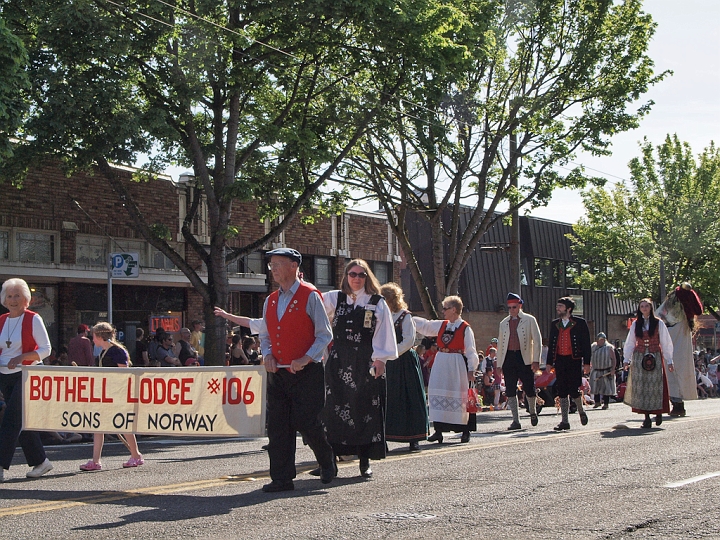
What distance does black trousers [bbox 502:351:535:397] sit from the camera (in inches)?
550

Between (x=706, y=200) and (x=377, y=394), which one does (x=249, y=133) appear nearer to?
(x=377, y=394)

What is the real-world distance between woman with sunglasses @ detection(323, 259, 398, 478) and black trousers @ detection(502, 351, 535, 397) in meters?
5.81

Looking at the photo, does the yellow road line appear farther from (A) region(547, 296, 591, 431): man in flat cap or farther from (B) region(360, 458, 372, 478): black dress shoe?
(A) region(547, 296, 591, 431): man in flat cap

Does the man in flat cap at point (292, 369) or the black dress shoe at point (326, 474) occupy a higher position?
the man in flat cap at point (292, 369)

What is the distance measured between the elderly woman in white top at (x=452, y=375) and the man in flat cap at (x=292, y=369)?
4.07 metres

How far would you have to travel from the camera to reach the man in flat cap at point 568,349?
1425cm

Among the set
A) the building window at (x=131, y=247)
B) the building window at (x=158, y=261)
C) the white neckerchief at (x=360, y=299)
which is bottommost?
the white neckerchief at (x=360, y=299)

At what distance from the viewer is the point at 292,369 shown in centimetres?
Result: 763

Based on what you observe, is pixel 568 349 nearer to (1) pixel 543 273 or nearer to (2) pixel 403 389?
(2) pixel 403 389

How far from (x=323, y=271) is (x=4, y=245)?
11.9 meters

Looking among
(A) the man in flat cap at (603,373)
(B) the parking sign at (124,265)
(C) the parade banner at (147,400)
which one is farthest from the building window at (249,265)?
(C) the parade banner at (147,400)

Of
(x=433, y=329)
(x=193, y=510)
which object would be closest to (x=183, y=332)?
(x=433, y=329)

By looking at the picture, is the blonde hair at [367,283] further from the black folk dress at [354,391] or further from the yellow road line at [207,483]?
the yellow road line at [207,483]

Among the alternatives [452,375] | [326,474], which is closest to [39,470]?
[326,474]
